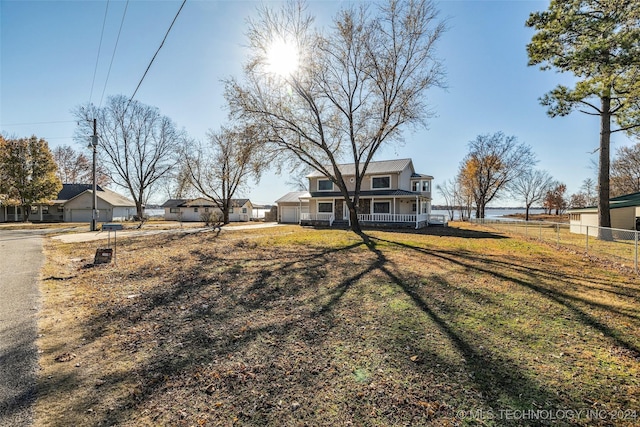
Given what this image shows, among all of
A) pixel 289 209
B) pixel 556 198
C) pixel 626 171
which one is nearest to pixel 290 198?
pixel 289 209

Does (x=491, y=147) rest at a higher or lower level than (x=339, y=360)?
higher

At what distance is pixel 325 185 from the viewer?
96.3 feet

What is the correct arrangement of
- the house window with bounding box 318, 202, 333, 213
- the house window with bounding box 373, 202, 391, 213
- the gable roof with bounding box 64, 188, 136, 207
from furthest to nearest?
the gable roof with bounding box 64, 188, 136, 207
the house window with bounding box 318, 202, 333, 213
the house window with bounding box 373, 202, 391, 213

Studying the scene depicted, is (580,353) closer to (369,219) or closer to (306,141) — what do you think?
(306,141)

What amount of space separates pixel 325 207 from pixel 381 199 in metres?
5.57

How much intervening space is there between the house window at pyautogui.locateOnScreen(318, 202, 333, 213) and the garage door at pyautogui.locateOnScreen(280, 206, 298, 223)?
688 cm

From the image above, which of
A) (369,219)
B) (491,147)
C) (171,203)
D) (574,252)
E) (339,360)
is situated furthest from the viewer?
(171,203)

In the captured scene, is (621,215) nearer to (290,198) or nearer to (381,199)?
(381,199)

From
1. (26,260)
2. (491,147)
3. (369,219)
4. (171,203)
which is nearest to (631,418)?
(26,260)

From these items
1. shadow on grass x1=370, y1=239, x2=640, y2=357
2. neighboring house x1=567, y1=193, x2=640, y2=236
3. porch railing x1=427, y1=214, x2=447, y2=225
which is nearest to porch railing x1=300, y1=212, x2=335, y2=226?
porch railing x1=427, y1=214, x2=447, y2=225

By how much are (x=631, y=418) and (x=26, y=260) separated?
15.3 meters

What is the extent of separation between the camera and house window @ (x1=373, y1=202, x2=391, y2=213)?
25894 millimetres

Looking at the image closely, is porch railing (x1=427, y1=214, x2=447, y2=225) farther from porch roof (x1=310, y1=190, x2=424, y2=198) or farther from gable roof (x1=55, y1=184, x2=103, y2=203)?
gable roof (x1=55, y1=184, x2=103, y2=203)

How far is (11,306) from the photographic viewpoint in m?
5.68
